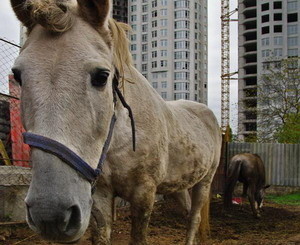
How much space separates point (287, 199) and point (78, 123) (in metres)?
12.4

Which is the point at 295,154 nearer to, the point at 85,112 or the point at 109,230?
the point at 109,230

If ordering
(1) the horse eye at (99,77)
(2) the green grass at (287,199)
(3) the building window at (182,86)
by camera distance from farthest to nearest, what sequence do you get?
1. (3) the building window at (182,86)
2. (2) the green grass at (287,199)
3. (1) the horse eye at (99,77)

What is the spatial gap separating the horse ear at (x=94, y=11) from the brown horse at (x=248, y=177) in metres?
7.73

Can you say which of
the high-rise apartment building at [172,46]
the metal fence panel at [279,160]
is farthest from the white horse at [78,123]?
the high-rise apartment building at [172,46]

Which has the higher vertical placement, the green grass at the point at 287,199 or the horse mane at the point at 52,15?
the horse mane at the point at 52,15

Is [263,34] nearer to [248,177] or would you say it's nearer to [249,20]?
[249,20]

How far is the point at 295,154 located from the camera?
45.1 ft

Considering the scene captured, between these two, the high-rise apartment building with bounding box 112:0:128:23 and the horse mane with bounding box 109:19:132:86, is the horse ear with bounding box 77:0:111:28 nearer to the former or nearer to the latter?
the horse mane with bounding box 109:19:132:86

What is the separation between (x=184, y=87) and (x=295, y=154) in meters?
61.3

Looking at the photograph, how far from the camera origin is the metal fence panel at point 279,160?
1367 centimetres

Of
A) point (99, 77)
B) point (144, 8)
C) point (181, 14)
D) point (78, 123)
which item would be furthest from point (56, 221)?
point (144, 8)

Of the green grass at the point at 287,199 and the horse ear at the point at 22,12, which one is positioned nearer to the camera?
the horse ear at the point at 22,12

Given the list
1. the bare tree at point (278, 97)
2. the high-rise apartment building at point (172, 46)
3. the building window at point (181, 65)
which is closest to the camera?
the bare tree at point (278, 97)

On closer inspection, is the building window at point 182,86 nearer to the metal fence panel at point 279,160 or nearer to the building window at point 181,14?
the building window at point 181,14
